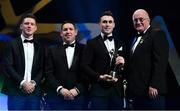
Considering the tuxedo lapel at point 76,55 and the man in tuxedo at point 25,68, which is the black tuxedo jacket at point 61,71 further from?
→ the man in tuxedo at point 25,68

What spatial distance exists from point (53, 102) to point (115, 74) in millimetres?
862

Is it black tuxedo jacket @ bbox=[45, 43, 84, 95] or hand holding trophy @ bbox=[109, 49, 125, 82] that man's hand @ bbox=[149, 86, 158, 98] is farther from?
black tuxedo jacket @ bbox=[45, 43, 84, 95]

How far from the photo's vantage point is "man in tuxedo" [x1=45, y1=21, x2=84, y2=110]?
4.71 m

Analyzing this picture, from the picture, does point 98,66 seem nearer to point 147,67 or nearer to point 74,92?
point 74,92

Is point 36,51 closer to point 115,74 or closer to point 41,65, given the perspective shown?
point 41,65

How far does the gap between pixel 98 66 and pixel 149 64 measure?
62 centimetres

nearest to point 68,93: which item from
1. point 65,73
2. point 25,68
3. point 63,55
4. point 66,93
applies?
point 66,93

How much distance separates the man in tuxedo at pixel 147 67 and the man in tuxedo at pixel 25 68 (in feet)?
3.79

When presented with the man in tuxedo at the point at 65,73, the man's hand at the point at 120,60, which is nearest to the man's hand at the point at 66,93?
the man in tuxedo at the point at 65,73

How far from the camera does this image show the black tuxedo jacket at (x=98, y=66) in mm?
4645

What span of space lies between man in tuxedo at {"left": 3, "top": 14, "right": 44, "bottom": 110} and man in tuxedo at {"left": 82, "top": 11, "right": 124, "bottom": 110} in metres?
0.61

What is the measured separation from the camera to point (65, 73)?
15.5ft

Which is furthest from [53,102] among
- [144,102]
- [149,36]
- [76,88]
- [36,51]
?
[149,36]

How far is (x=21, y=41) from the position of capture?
4.79 metres
